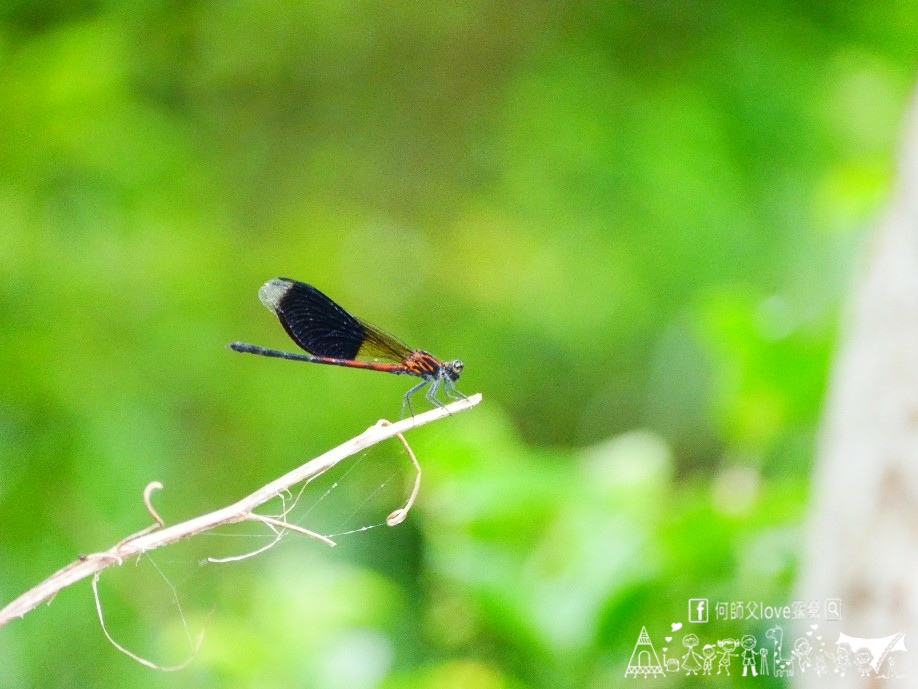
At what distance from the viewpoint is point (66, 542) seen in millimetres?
2279

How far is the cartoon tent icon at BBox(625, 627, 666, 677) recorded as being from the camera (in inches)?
62.0

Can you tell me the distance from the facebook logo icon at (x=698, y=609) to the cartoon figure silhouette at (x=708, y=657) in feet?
0.20

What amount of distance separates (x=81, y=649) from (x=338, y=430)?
0.99 m

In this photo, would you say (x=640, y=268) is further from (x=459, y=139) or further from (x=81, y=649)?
(x=81, y=649)

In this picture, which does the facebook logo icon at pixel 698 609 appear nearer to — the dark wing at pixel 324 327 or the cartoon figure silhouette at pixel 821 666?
the cartoon figure silhouette at pixel 821 666

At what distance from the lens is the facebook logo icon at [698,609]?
163 cm

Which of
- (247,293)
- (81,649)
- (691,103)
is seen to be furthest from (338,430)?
(691,103)

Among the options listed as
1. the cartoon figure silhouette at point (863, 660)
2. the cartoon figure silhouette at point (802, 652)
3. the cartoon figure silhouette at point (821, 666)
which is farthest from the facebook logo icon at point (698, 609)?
the cartoon figure silhouette at point (863, 660)

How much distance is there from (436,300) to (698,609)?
1760mm

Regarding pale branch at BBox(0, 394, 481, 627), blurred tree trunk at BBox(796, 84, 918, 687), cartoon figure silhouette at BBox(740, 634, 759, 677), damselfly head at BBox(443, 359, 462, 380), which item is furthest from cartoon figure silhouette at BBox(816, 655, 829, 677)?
pale branch at BBox(0, 394, 481, 627)

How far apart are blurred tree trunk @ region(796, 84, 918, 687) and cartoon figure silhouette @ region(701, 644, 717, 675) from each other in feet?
0.72

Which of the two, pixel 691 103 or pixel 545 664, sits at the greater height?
pixel 691 103

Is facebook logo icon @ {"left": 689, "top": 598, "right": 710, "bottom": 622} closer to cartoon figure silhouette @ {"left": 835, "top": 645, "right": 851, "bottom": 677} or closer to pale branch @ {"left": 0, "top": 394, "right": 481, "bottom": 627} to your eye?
cartoon figure silhouette @ {"left": 835, "top": 645, "right": 851, "bottom": 677}

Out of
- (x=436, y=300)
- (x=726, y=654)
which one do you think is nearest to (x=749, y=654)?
(x=726, y=654)
